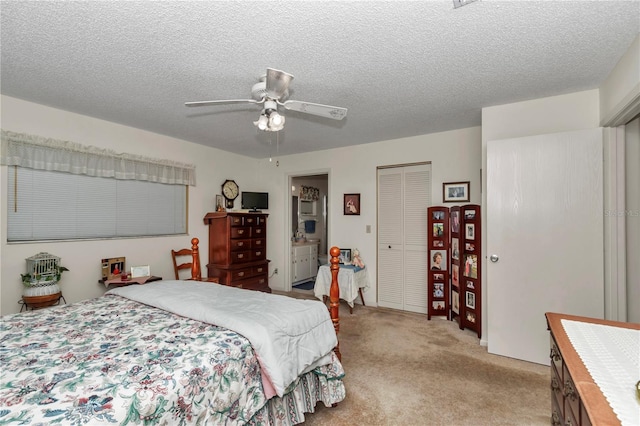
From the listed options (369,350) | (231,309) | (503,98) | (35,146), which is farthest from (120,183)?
(503,98)

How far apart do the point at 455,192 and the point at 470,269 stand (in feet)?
3.31

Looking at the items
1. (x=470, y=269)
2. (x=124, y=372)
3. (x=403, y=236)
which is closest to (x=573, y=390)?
(x=124, y=372)

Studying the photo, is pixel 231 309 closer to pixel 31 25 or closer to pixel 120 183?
pixel 31 25

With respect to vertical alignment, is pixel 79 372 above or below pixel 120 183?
below

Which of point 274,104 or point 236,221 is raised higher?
point 274,104

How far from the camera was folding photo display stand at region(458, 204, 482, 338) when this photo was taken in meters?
3.25

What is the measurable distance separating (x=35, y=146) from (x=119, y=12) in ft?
7.00

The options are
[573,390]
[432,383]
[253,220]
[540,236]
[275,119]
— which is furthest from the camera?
[253,220]

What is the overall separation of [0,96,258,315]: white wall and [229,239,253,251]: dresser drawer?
488 millimetres

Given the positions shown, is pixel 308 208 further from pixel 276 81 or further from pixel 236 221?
pixel 276 81

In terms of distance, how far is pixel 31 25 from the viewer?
5.68ft

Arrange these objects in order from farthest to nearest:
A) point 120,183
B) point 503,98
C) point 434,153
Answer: point 434,153
point 120,183
point 503,98

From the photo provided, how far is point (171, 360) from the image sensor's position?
129 centimetres

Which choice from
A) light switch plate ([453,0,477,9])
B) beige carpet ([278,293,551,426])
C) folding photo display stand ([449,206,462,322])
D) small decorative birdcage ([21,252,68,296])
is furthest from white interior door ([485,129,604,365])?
small decorative birdcage ([21,252,68,296])
